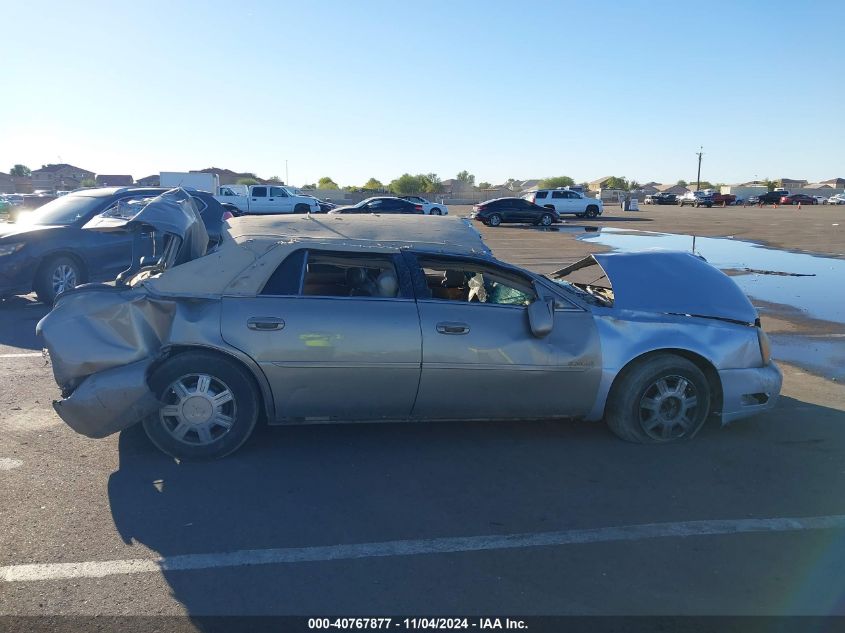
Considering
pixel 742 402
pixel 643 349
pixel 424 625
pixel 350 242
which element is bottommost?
pixel 424 625

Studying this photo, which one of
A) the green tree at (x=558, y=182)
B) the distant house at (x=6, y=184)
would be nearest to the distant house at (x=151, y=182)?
the distant house at (x=6, y=184)

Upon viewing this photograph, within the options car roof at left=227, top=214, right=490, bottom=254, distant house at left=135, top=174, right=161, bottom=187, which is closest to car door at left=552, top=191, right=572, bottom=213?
distant house at left=135, top=174, right=161, bottom=187

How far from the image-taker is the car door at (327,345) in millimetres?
4520

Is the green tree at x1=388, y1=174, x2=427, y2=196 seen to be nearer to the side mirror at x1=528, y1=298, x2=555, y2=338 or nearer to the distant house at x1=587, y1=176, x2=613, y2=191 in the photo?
the distant house at x1=587, y1=176, x2=613, y2=191

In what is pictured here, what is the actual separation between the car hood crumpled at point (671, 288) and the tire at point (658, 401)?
0.43 metres

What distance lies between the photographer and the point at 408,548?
11.8 feet

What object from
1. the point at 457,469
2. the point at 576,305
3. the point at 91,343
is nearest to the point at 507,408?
the point at 457,469

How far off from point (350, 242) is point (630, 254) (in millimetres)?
2316

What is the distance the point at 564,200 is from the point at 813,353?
3443 centimetres

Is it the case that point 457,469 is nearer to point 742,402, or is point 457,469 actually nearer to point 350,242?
point 350,242

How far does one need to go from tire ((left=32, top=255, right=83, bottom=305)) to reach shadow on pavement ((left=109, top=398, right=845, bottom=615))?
5.70m

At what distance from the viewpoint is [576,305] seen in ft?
16.2

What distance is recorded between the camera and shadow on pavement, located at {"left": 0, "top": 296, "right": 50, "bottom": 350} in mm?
7871

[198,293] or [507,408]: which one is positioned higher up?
[198,293]
